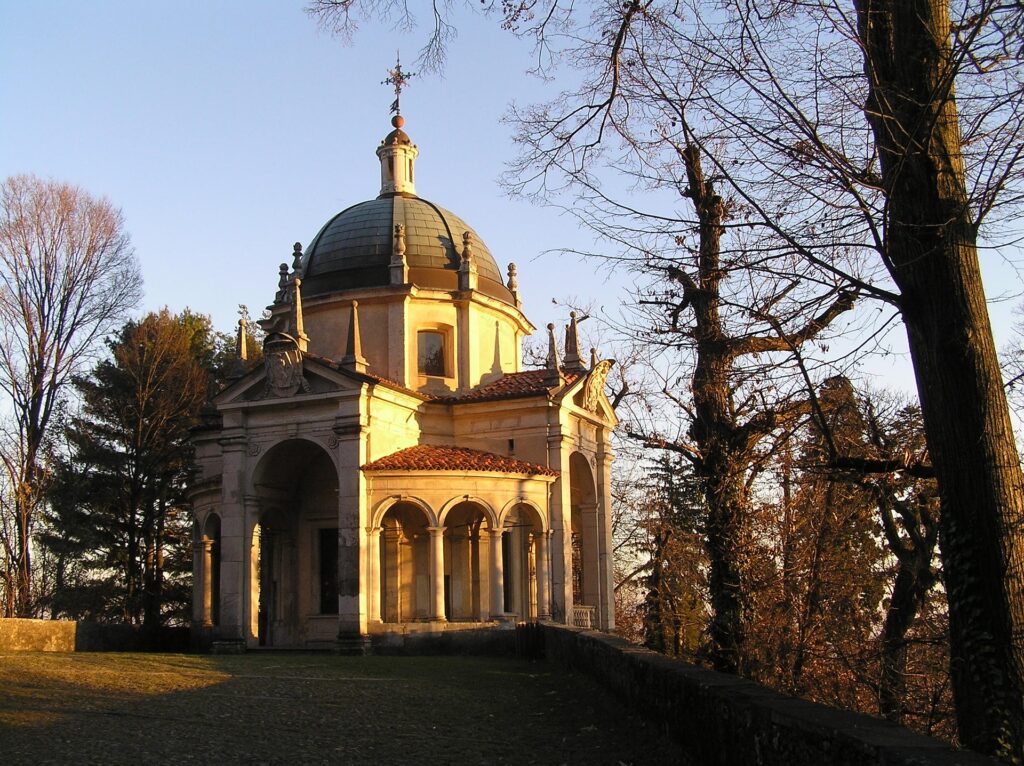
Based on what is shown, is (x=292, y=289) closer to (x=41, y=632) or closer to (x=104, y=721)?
(x=41, y=632)

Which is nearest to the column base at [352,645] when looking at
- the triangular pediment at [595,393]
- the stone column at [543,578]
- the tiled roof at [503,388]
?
the stone column at [543,578]

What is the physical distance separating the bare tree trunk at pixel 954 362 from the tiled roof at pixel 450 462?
20.1 metres

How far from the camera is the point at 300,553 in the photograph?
98.4 ft

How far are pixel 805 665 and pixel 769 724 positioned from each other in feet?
27.6

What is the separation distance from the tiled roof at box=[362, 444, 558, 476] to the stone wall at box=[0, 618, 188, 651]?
762 cm

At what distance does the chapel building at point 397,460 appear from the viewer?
2659 cm

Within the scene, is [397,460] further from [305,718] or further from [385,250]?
[305,718]

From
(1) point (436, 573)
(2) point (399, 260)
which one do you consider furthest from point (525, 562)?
(2) point (399, 260)

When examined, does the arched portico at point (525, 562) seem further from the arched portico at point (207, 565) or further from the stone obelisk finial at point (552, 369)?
the arched portico at point (207, 565)

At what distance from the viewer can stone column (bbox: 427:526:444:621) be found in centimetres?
2594

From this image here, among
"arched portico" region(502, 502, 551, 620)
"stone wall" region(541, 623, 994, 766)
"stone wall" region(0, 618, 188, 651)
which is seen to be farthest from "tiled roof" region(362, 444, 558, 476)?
"stone wall" region(541, 623, 994, 766)

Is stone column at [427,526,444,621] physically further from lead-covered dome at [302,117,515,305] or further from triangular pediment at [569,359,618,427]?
lead-covered dome at [302,117,515,305]

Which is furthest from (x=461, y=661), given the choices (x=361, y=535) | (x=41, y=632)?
(x=41, y=632)

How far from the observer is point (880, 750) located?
460cm
